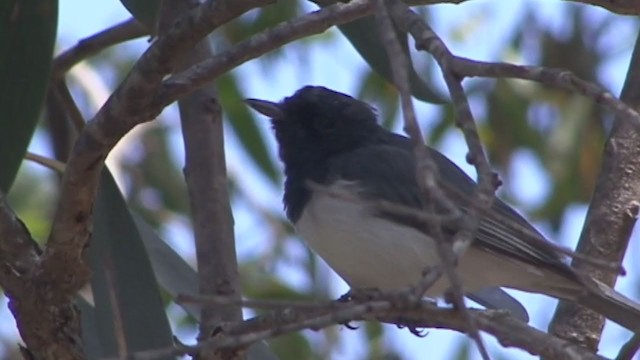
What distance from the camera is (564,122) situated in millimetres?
5105

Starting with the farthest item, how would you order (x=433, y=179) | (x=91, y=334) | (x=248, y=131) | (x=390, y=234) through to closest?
(x=248, y=131)
(x=390, y=234)
(x=91, y=334)
(x=433, y=179)

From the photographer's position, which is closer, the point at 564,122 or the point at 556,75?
the point at 556,75

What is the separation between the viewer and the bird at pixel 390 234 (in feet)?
9.68

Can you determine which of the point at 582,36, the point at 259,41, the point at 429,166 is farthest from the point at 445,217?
the point at 582,36

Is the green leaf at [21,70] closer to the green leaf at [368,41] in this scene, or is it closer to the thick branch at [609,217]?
the green leaf at [368,41]

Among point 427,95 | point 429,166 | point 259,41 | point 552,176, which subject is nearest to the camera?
point 429,166

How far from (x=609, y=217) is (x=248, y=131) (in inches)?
81.4

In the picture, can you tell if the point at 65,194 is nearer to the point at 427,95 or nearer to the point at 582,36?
the point at 427,95

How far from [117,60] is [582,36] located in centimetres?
184

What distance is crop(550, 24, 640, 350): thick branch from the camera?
278 cm

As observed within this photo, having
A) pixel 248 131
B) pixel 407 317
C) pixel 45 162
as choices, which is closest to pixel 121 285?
pixel 45 162

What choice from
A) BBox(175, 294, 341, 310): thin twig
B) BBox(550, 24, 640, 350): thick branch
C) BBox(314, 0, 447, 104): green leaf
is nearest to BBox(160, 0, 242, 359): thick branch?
BBox(314, 0, 447, 104): green leaf

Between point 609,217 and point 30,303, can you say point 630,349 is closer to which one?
point 30,303

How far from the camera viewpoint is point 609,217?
2.81 m
